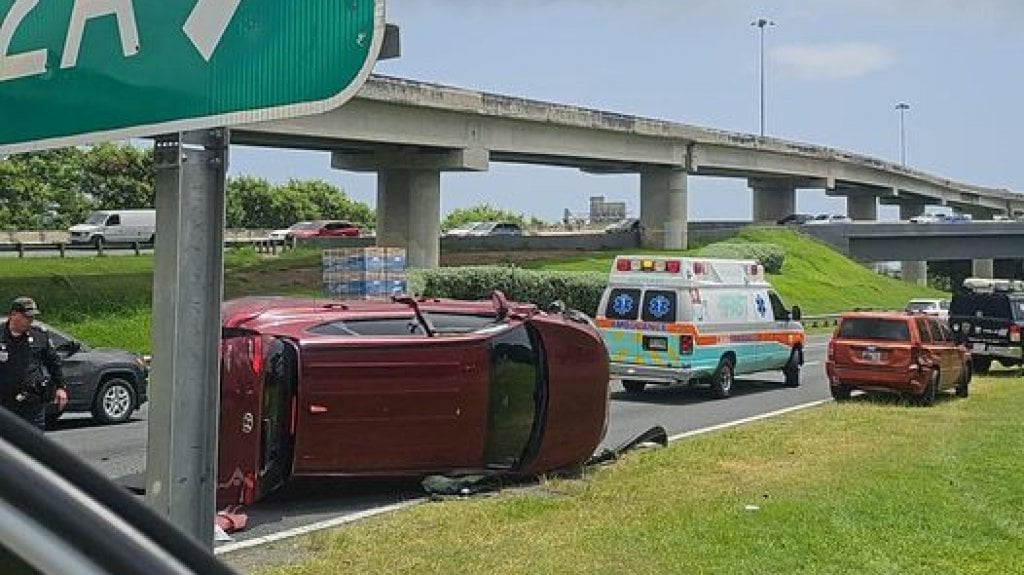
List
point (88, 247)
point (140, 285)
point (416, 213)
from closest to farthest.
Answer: point (140, 285)
point (88, 247)
point (416, 213)

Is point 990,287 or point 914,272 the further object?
point 914,272

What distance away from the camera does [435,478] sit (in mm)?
10734

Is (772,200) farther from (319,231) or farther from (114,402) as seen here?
(114,402)

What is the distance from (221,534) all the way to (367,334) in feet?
7.48

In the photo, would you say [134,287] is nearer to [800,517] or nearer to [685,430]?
[685,430]

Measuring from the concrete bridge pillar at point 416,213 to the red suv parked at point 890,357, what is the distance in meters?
28.3

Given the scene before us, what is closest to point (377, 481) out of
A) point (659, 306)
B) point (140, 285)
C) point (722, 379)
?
point (659, 306)

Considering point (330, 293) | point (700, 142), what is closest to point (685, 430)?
point (330, 293)

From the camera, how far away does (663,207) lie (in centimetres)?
6359

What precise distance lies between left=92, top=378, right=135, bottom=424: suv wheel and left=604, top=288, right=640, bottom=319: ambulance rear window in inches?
341

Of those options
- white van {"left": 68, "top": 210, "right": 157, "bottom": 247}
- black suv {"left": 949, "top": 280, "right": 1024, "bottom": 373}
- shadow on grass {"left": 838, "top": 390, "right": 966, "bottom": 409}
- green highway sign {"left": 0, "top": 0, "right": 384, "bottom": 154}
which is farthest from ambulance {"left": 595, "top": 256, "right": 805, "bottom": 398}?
white van {"left": 68, "top": 210, "right": 157, "bottom": 247}

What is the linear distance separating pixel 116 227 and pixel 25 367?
46170 millimetres

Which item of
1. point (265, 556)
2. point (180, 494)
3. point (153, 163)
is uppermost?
point (153, 163)

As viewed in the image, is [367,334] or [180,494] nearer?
[180,494]
